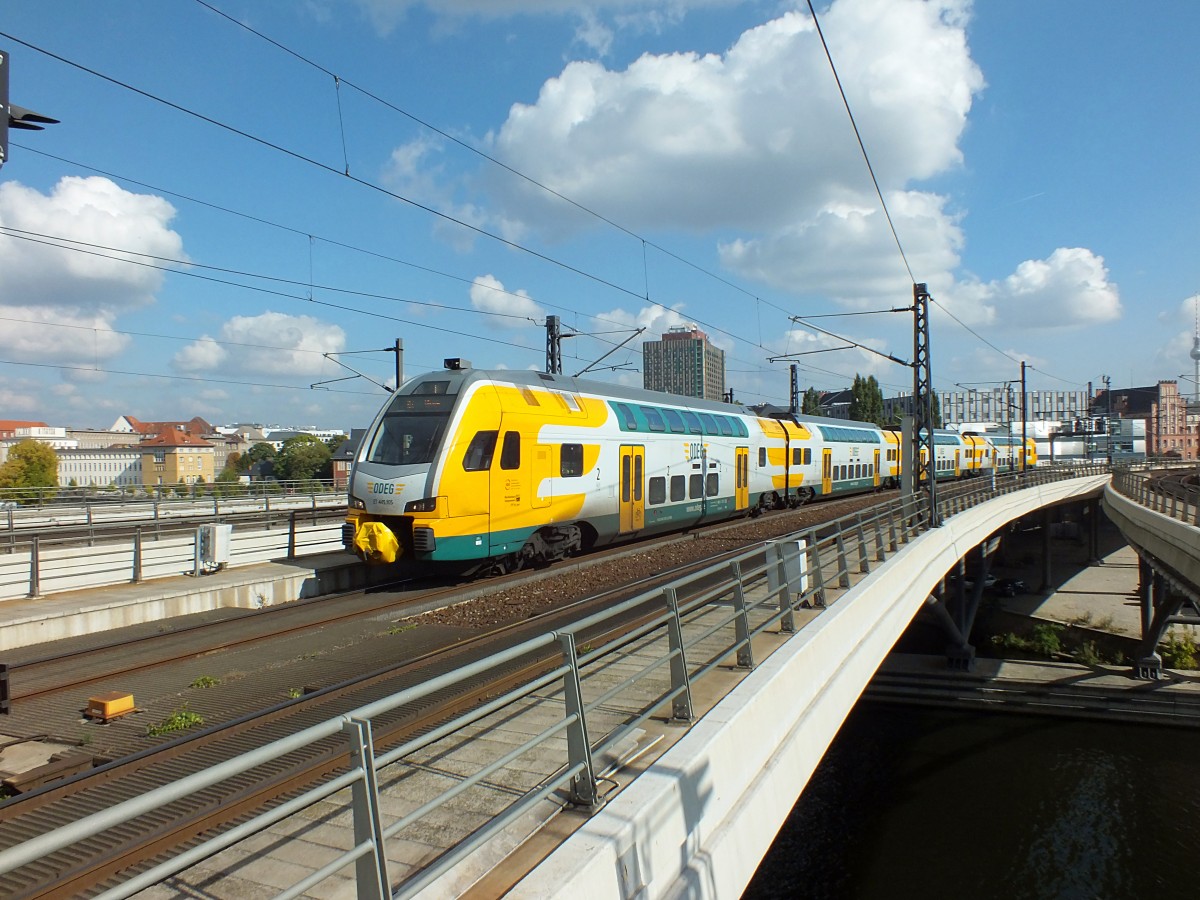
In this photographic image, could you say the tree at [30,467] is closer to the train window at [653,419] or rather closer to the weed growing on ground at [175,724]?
the train window at [653,419]

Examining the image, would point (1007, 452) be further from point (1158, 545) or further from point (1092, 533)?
point (1158, 545)

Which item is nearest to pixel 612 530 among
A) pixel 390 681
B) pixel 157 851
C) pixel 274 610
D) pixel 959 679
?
pixel 274 610

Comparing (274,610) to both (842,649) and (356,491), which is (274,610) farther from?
(842,649)

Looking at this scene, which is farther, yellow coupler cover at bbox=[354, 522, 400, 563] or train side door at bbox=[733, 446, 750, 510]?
train side door at bbox=[733, 446, 750, 510]

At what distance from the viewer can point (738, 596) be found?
7.35 metres

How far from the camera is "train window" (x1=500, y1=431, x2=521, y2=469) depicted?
46.7 ft

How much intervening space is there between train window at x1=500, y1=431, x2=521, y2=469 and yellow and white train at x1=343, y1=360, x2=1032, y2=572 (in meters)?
0.02

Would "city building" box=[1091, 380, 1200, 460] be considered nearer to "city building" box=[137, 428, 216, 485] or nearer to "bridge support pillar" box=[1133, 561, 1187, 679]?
"bridge support pillar" box=[1133, 561, 1187, 679]

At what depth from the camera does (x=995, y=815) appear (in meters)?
21.4

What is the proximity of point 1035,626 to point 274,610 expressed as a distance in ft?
127

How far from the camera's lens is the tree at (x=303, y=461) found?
8462 centimetres

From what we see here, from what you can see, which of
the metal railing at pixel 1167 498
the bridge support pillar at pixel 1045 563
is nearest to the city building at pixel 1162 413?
the bridge support pillar at pixel 1045 563

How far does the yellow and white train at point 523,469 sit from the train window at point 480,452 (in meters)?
0.02

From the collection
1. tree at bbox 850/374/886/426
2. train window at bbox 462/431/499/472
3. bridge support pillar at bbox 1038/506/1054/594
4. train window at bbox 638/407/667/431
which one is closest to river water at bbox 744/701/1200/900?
train window at bbox 638/407/667/431
